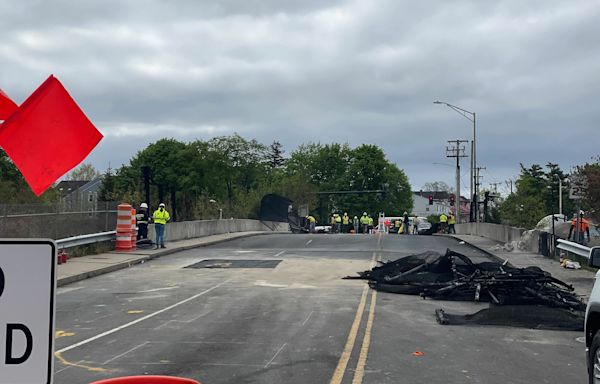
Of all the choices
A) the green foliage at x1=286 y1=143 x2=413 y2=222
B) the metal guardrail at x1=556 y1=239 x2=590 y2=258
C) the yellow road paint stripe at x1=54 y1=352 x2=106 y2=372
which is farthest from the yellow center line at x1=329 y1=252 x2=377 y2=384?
the green foliage at x1=286 y1=143 x2=413 y2=222

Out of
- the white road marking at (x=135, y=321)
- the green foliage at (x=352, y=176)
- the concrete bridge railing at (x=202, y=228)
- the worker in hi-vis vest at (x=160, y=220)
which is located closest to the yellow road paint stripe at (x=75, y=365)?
the white road marking at (x=135, y=321)

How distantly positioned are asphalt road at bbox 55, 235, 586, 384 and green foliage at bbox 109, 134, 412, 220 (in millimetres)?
61830

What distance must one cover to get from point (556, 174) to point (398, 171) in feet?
90.4

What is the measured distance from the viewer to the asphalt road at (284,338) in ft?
23.8

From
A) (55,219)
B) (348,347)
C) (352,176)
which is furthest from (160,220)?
(352,176)

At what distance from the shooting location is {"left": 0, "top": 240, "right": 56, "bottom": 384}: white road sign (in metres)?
2.10

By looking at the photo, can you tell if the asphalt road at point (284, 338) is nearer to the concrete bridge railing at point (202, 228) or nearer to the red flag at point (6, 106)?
the red flag at point (6, 106)

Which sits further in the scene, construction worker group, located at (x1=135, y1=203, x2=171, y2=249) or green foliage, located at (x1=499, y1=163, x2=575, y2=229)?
green foliage, located at (x1=499, y1=163, x2=575, y2=229)

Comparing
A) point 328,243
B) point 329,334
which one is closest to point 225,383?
point 329,334

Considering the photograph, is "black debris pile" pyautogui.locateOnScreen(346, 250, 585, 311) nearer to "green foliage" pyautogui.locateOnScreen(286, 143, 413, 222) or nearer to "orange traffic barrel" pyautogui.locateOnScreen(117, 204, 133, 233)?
"orange traffic barrel" pyautogui.locateOnScreen(117, 204, 133, 233)

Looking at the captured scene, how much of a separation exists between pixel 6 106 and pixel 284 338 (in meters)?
6.57

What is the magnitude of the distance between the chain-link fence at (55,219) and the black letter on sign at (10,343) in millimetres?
17027

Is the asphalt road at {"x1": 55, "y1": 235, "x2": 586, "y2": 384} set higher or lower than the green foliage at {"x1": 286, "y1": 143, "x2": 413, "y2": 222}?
lower

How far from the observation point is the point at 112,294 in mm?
13945
